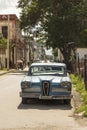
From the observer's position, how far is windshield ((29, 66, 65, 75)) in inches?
830

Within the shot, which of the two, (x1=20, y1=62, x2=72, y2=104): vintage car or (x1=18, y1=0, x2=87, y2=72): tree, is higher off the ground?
(x1=18, y1=0, x2=87, y2=72): tree

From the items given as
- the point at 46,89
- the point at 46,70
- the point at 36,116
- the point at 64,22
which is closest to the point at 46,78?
the point at 46,89

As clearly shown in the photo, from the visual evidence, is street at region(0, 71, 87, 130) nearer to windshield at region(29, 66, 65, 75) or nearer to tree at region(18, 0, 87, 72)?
windshield at region(29, 66, 65, 75)

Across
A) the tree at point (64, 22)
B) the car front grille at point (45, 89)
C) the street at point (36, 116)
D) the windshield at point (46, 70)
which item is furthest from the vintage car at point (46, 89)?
the tree at point (64, 22)

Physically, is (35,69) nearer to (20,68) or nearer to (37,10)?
(37,10)

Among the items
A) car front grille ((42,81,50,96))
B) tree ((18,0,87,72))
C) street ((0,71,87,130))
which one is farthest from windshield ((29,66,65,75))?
tree ((18,0,87,72))

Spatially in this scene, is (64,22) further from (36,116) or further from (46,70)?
(36,116)

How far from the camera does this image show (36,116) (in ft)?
52.6

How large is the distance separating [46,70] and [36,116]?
18.0 ft

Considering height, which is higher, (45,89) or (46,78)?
(46,78)

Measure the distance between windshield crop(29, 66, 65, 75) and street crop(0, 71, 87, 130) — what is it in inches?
51.1

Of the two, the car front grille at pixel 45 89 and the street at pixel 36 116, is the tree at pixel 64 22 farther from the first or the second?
the car front grille at pixel 45 89

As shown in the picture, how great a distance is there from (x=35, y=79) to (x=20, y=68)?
191 ft

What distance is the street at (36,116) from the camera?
13836 mm
